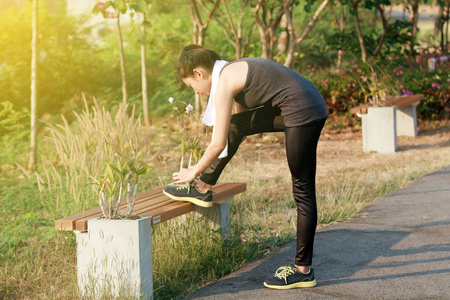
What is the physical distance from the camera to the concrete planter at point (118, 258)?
3213mm

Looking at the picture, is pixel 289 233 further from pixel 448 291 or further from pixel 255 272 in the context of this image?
pixel 448 291

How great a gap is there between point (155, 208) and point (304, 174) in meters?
0.89

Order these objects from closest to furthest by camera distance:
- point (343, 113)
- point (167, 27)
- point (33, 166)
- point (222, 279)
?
point (222, 279) → point (33, 166) → point (343, 113) → point (167, 27)

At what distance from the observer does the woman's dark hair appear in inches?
136

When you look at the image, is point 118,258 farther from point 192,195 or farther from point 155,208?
point 192,195

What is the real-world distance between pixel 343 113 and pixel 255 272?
348 inches

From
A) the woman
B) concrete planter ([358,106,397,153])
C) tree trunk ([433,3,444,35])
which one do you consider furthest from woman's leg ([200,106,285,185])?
tree trunk ([433,3,444,35])

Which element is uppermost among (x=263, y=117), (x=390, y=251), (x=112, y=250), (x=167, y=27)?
(x=167, y=27)

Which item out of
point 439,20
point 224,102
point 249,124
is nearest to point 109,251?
point 224,102

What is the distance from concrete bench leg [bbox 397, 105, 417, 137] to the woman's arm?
8.03 meters

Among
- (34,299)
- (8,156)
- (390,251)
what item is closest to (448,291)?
(390,251)

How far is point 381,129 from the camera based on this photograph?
938cm

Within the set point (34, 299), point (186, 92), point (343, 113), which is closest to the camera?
point (34, 299)

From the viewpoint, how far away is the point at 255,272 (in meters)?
3.97
